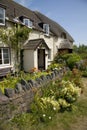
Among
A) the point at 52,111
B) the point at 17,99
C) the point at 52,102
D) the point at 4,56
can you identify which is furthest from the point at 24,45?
the point at 17,99

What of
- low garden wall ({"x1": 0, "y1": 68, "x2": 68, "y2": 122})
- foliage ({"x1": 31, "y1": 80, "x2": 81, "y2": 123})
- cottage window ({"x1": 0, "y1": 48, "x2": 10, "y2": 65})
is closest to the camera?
low garden wall ({"x1": 0, "y1": 68, "x2": 68, "y2": 122})

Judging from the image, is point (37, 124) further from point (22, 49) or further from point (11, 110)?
point (22, 49)

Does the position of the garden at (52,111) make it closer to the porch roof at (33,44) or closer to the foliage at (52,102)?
the foliage at (52,102)

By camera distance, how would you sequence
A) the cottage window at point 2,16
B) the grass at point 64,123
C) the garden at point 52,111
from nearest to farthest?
1. the grass at point 64,123
2. the garden at point 52,111
3. the cottage window at point 2,16

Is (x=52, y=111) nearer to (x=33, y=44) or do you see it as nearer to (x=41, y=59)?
(x=33, y=44)

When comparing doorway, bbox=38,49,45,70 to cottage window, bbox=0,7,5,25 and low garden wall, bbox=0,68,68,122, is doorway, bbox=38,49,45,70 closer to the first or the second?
cottage window, bbox=0,7,5,25

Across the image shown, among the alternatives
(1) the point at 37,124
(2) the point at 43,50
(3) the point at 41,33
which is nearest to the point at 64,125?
(1) the point at 37,124

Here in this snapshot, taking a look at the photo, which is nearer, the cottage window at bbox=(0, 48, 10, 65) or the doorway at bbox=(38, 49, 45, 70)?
the cottage window at bbox=(0, 48, 10, 65)

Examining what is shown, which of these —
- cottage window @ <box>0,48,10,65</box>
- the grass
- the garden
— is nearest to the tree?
cottage window @ <box>0,48,10,65</box>

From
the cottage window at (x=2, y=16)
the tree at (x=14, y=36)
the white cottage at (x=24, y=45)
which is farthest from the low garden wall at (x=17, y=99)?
the cottage window at (x=2, y=16)

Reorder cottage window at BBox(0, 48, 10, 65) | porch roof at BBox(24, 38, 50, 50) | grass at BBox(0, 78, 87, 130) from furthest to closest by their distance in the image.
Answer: porch roof at BBox(24, 38, 50, 50), cottage window at BBox(0, 48, 10, 65), grass at BBox(0, 78, 87, 130)

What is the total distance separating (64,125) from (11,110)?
2.13m

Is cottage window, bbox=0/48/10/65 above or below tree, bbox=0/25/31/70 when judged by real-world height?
below

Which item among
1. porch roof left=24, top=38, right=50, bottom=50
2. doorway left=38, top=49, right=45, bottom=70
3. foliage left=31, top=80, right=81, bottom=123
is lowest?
foliage left=31, top=80, right=81, bottom=123
